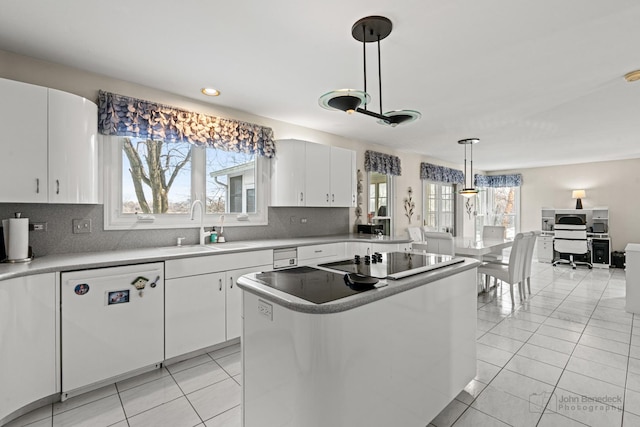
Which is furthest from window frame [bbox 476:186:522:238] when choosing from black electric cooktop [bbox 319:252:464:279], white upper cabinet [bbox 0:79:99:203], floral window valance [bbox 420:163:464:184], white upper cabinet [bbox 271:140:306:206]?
white upper cabinet [bbox 0:79:99:203]

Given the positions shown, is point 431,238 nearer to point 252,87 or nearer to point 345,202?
point 345,202

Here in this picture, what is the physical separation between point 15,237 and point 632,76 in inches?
193

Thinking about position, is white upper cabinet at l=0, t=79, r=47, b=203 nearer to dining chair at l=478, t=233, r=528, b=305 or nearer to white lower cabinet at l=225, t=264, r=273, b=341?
white lower cabinet at l=225, t=264, r=273, b=341

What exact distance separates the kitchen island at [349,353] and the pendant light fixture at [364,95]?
979mm

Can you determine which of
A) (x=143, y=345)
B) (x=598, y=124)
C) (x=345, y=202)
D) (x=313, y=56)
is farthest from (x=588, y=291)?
(x=143, y=345)

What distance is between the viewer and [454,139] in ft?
16.2

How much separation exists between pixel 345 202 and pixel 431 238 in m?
1.26

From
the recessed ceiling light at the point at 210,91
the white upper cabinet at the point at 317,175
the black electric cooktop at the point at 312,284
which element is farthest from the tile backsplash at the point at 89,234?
the black electric cooktop at the point at 312,284

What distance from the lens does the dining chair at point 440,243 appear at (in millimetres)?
3873

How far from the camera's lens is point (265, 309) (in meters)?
1.37

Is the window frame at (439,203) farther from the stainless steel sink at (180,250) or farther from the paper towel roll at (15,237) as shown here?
the paper towel roll at (15,237)

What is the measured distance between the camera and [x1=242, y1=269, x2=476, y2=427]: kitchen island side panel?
119cm

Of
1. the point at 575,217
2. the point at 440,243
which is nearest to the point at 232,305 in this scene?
the point at 440,243

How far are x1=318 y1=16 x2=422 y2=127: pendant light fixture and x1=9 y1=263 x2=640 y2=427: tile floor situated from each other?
6.37 ft
